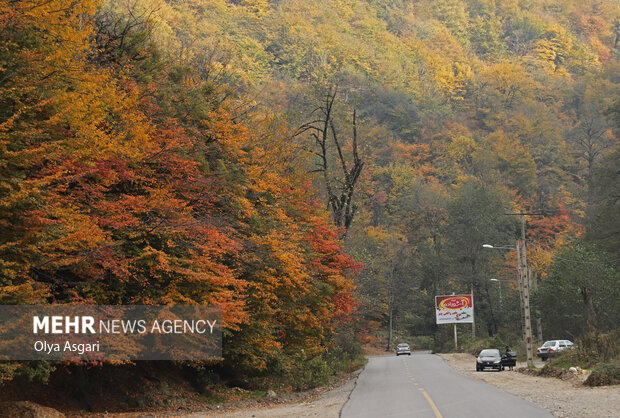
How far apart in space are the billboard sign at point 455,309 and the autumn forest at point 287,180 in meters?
4.15

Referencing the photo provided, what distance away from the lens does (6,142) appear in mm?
13672

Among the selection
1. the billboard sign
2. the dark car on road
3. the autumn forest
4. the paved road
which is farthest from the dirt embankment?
the billboard sign

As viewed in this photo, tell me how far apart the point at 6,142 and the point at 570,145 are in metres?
106

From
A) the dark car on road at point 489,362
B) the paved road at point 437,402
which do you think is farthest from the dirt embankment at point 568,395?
the dark car on road at point 489,362

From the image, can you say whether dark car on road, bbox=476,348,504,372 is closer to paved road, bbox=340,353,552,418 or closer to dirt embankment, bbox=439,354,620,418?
dirt embankment, bbox=439,354,620,418

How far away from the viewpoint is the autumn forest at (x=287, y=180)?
622 inches

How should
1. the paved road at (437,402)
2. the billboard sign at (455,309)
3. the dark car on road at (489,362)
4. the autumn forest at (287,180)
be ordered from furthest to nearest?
the billboard sign at (455,309) → the dark car on road at (489,362) → the paved road at (437,402) → the autumn forest at (287,180)

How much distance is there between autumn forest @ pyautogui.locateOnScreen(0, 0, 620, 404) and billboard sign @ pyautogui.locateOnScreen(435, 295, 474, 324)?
4148 mm

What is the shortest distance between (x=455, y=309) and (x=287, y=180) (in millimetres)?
50425

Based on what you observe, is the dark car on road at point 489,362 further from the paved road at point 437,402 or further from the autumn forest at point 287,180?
the paved road at point 437,402

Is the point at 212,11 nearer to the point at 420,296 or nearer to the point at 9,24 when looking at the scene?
the point at 420,296

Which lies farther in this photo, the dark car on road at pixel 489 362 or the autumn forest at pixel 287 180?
the dark car on road at pixel 489 362

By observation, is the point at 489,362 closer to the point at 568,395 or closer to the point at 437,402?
the point at 568,395

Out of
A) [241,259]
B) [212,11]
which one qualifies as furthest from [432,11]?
[241,259]
